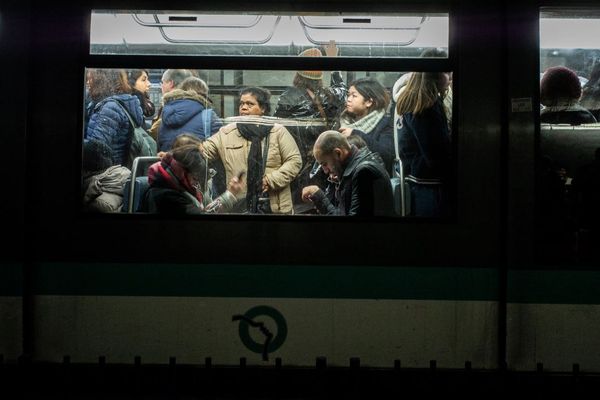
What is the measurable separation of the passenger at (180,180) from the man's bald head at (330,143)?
81 centimetres

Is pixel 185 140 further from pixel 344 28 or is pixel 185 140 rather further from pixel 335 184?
pixel 344 28

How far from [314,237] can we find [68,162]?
180 centimetres

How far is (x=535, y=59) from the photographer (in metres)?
4.62

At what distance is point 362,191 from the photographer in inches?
185

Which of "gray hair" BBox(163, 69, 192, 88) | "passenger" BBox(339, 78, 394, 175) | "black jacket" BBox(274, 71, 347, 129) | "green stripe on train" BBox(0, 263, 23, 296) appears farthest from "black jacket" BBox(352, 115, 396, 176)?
"green stripe on train" BBox(0, 263, 23, 296)

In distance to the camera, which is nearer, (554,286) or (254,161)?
(554,286)

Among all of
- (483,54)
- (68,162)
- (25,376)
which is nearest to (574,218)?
(483,54)

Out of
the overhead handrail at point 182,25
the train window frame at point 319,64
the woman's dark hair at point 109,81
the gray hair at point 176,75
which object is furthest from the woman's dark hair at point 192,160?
the overhead handrail at point 182,25

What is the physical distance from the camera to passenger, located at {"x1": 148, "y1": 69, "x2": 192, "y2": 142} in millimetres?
4719

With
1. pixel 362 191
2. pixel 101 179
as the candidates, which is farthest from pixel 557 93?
pixel 101 179

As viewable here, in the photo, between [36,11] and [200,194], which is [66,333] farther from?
[36,11]

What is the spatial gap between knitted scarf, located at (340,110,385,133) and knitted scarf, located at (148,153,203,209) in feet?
3.72

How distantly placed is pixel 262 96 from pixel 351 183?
2.85ft

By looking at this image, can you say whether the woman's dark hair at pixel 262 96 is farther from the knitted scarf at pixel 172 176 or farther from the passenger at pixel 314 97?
the knitted scarf at pixel 172 176
